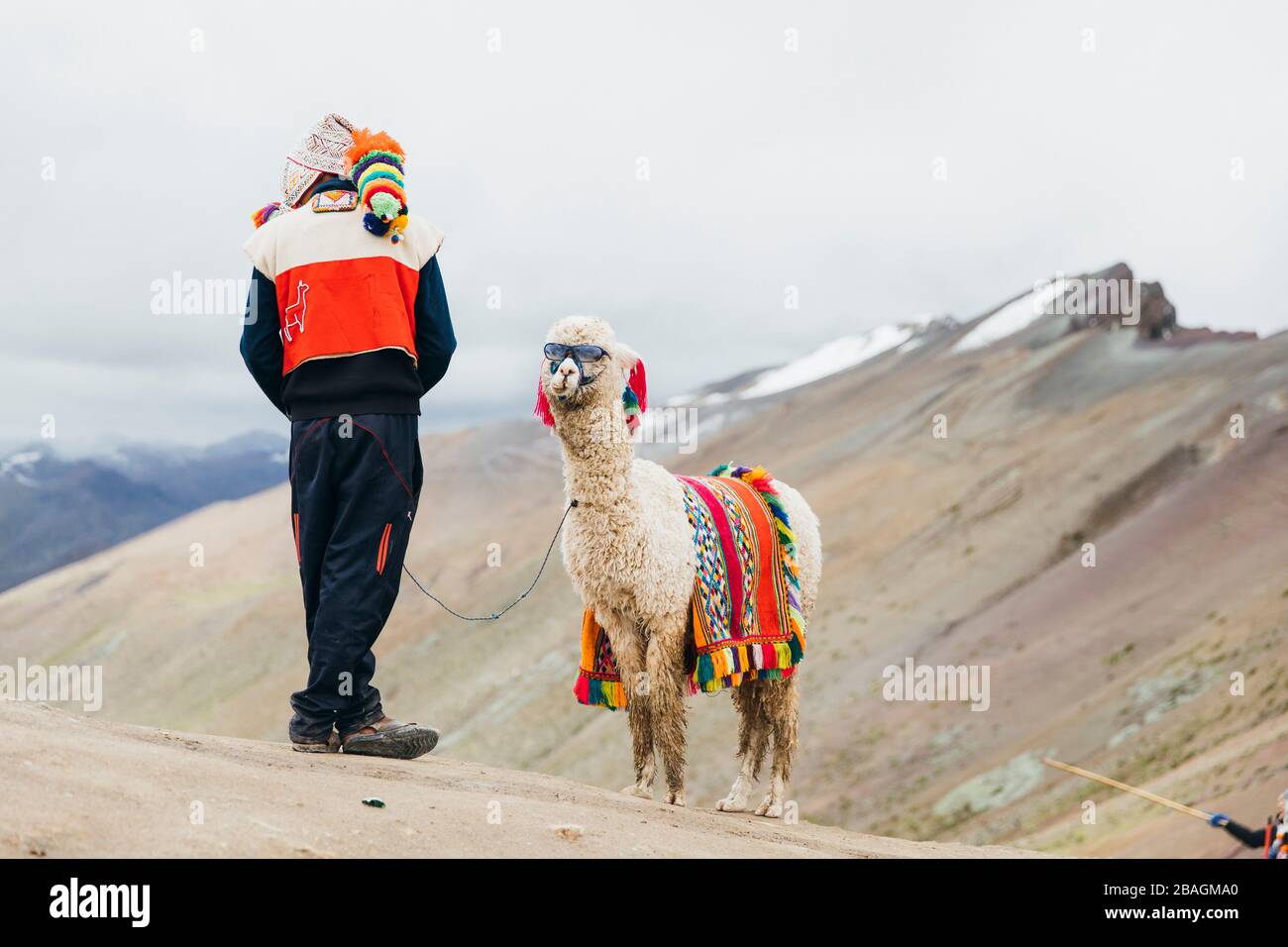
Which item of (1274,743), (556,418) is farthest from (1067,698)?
(556,418)

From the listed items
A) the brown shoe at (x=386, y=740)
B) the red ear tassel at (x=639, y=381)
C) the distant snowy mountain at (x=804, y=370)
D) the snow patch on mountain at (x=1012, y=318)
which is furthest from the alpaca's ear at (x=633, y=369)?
the distant snowy mountain at (x=804, y=370)

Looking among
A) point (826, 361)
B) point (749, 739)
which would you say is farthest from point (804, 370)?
point (749, 739)

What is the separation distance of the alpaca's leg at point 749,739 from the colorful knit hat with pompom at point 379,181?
4.00 meters

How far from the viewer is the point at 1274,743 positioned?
1597 cm

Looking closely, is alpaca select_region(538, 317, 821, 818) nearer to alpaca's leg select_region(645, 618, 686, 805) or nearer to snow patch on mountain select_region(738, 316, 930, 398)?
alpaca's leg select_region(645, 618, 686, 805)

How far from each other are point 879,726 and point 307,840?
27585 millimetres

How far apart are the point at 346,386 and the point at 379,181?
103 cm

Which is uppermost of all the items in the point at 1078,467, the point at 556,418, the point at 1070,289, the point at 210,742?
the point at 1070,289

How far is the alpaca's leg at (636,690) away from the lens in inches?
332

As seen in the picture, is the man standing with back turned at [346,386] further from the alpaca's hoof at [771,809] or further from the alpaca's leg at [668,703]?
the alpaca's hoof at [771,809]

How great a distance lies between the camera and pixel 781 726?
370 inches

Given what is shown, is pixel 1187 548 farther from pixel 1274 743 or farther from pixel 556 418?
pixel 556 418

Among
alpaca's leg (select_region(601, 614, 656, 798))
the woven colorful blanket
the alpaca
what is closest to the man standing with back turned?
the alpaca
